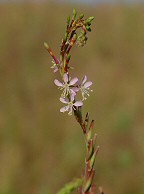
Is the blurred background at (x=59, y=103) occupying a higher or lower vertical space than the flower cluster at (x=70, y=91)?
higher

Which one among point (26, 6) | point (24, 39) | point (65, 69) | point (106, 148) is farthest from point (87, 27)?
point (26, 6)

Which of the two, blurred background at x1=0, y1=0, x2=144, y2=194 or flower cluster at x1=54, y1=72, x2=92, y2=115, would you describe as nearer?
flower cluster at x1=54, y1=72, x2=92, y2=115

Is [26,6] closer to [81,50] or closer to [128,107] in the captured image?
[81,50]

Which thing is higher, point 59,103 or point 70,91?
point 59,103

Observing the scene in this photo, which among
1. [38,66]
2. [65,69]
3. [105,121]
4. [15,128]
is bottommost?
[65,69]

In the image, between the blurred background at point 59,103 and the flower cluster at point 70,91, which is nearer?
the flower cluster at point 70,91

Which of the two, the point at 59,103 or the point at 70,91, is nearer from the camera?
the point at 70,91

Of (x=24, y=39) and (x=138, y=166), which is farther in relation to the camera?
(x=24, y=39)

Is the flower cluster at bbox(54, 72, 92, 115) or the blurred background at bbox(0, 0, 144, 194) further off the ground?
the blurred background at bbox(0, 0, 144, 194)
